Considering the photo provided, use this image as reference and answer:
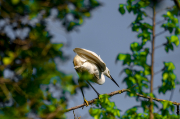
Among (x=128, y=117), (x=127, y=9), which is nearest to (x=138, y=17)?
(x=127, y=9)

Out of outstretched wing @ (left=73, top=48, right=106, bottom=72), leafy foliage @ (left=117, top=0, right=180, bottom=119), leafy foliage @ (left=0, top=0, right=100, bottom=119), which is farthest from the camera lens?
outstretched wing @ (left=73, top=48, right=106, bottom=72)

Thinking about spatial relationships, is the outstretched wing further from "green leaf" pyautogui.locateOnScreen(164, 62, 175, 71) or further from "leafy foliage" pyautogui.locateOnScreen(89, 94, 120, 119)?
"green leaf" pyautogui.locateOnScreen(164, 62, 175, 71)

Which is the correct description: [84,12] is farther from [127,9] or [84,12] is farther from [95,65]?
[95,65]

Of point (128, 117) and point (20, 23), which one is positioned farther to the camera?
point (128, 117)

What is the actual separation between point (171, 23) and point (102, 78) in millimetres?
3108

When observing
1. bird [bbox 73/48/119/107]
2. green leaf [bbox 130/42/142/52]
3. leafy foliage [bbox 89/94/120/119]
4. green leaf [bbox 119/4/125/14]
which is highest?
bird [bbox 73/48/119/107]

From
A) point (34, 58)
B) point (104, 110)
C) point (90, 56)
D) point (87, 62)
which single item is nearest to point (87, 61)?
point (87, 62)

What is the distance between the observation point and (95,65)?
4562mm

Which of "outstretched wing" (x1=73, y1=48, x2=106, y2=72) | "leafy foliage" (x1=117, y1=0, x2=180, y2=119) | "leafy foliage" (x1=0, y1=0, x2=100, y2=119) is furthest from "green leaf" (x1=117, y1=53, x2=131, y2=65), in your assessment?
"outstretched wing" (x1=73, y1=48, x2=106, y2=72)

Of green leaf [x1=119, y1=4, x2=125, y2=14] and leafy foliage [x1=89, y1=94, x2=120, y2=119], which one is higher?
green leaf [x1=119, y1=4, x2=125, y2=14]

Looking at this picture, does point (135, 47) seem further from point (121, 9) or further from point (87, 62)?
point (87, 62)

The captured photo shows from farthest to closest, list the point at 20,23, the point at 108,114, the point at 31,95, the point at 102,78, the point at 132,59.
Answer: the point at 102,78 → the point at 108,114 → the point at 132,59 → the point at 20,23 → the point at 31,95

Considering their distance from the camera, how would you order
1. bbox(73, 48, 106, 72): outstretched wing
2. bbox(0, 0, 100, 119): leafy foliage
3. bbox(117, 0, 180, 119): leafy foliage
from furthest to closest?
bbox(73, 48, 106, 72): outstretched wing
bbox(117, 0, 180, 119): leafy foliage
bbox(0, 0, 100, 119): leafy foliage

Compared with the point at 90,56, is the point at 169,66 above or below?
below
